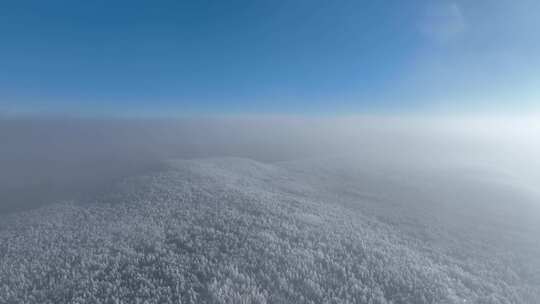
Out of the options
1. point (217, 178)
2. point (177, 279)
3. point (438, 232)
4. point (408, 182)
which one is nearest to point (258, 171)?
point (217, 178)

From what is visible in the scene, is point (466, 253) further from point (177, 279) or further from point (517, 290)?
point (177, 279)

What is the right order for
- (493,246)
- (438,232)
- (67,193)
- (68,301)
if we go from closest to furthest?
(68,301), (493,246), (438,232), (67,193)

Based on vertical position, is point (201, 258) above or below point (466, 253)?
above

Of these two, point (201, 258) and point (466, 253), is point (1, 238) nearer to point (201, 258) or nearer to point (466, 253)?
point (201, 258)

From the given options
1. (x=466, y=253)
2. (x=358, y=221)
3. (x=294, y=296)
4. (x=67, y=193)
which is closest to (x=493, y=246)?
(x=466, y=253)

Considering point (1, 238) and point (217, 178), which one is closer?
point (1, 238)

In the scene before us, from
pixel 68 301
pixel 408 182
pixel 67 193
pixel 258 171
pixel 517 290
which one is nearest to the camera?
pixel 68 301
